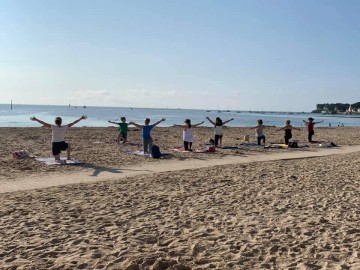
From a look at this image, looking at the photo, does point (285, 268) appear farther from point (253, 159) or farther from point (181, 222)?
point (253, 159)

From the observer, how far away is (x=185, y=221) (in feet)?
22.0

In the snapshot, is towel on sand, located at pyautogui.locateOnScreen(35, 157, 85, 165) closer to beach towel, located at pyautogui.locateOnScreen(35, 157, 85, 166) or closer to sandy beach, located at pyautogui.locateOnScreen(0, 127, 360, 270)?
beach towel, located at pyautogui.locateOnScreen(35, 157, 85, 166)

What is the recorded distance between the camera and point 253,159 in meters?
15.0

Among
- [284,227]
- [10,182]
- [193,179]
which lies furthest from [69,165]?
[284,227]

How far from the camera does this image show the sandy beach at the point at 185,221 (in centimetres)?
511

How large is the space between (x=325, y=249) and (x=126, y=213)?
335 centimetres

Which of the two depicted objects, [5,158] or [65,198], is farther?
[5,158]

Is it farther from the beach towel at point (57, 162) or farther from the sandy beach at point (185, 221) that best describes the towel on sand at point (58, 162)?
the sandy beach at point (185, 221)

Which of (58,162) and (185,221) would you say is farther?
(58,162)

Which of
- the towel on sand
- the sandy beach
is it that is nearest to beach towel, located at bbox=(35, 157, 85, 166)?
the towel on sand

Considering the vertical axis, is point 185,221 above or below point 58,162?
below

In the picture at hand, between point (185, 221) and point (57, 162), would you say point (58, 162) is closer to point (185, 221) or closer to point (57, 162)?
point (57, 162)

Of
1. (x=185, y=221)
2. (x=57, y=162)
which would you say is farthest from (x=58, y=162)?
(x=185, y=221)

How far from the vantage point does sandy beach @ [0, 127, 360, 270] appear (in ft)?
16.8
